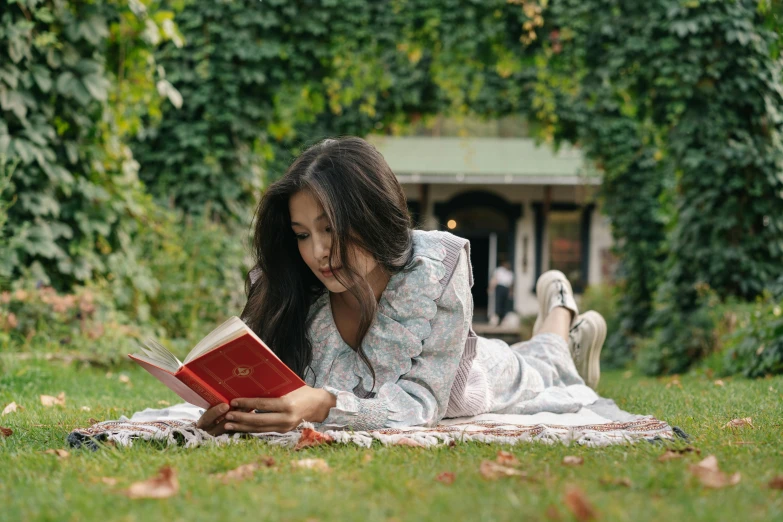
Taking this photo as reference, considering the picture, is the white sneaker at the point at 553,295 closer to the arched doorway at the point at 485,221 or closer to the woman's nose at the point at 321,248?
the woman's nose at the point at 321,248

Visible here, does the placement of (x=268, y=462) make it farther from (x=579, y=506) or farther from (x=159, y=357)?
(x=579, y=506)

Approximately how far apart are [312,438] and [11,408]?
163cm

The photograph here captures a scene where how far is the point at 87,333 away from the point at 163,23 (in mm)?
2132

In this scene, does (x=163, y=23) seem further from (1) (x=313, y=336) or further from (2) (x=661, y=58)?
(2) (x=661, y=58)

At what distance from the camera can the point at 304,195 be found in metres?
2.62

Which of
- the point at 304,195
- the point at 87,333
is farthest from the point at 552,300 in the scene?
the point at 87,333

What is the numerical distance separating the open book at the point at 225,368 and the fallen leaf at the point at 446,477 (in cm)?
55

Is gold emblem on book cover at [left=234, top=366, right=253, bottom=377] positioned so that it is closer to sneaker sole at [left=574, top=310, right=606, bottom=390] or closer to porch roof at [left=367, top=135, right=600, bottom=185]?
sneaker sole at [left=574, top=310, right=606, bottom=390]

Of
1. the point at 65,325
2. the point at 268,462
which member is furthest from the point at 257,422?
the point at 65,325

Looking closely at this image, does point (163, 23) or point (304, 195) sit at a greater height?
point (163, 23)

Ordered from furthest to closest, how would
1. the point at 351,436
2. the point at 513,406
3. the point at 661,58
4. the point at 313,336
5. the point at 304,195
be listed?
the point at 661,58, the point at 513,406, the point at 313,336, the point at 304,195, the point at 351,436

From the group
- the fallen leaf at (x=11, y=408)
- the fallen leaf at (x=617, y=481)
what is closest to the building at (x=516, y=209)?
the fallen leaf at (x=11, y=408)

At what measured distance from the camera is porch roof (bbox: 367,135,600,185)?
645 inches

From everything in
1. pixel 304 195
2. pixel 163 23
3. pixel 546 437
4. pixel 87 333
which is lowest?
pixel 87 333
